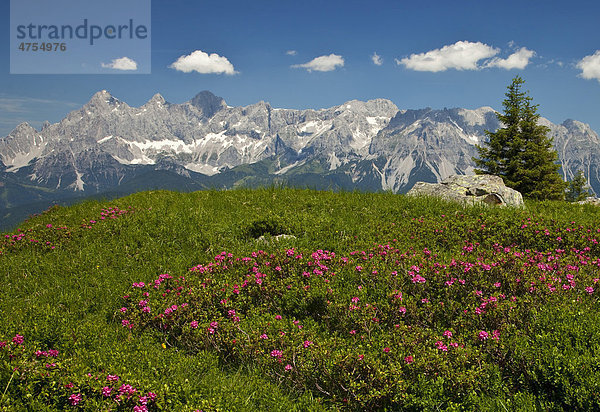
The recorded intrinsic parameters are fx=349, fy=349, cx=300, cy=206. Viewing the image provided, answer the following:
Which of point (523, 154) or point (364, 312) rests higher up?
point (523, 154)

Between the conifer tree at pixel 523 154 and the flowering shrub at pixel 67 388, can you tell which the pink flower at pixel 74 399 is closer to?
the flowering shrub at pixel 67 388

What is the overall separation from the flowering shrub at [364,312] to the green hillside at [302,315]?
30 mm

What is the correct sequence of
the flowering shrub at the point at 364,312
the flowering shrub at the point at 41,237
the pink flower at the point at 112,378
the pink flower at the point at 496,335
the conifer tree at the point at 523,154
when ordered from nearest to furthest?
the pink flower at the point at 112,378 < the flowering shrub at the point at 364,312 < the pink flower at the point at 496,335 < the flowering shrub at the point at 41,237 < the conifer tree at the point at 523,154

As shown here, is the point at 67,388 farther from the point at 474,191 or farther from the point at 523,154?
the point at 523,154

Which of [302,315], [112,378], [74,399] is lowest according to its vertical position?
[302,315]

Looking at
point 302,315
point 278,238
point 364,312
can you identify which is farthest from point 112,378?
point 278,238

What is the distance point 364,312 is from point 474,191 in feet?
38.2

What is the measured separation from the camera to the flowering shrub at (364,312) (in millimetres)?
4836

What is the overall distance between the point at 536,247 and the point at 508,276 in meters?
3.44

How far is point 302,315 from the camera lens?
22.7 feet

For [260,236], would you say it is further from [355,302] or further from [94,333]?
[94,333]

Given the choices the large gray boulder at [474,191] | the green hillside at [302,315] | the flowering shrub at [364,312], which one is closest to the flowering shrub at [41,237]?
the green hillside at [302,315]

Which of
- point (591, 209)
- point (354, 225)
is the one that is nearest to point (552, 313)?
point (354, 225)

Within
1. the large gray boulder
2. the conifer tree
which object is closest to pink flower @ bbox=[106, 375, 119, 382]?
the large gray boulder
